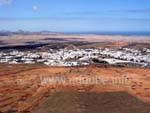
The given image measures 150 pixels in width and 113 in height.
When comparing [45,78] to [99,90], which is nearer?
[99,90]

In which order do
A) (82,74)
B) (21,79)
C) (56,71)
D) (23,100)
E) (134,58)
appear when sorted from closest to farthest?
1. (23,100)
2. (21,79)
3. (82,74)
4. (56,71)
5. (134,58)

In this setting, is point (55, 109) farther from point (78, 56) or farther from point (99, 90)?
point (78, 56)

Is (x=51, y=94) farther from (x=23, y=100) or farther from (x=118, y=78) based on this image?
(x=118, y=78)

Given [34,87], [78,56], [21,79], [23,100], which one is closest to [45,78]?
[21,79]

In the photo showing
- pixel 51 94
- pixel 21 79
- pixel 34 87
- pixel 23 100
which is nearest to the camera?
pixel 23 100

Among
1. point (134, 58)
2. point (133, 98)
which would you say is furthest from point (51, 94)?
point (134, 58)

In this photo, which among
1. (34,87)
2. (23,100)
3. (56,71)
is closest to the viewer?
(23,100)
